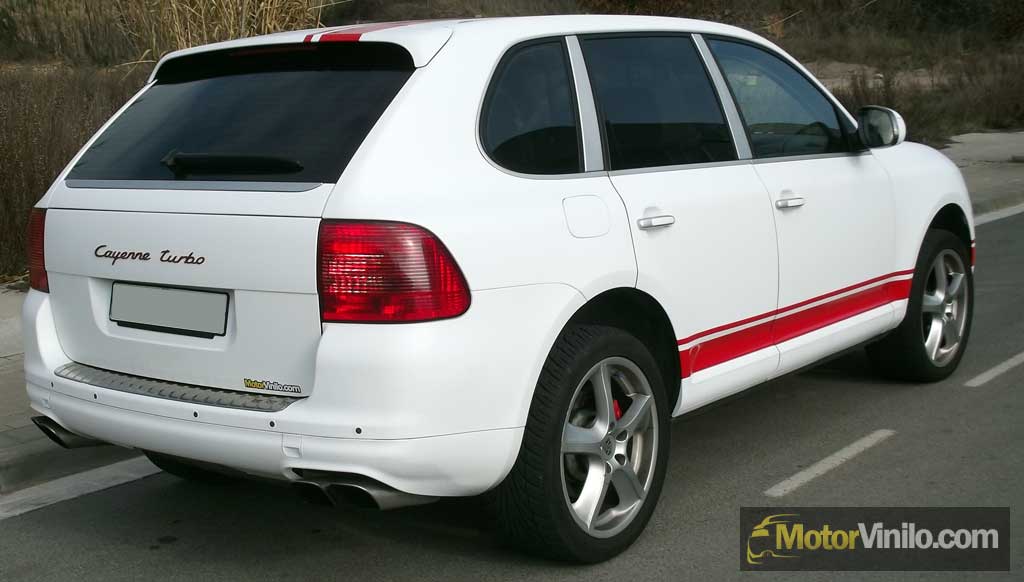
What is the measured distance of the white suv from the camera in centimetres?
345

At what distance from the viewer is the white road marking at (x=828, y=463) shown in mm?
4770

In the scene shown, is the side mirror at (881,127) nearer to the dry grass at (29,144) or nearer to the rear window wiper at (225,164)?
the rear window wiper at (225,164)

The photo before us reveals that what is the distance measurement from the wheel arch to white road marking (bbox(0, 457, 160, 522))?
2.27 m

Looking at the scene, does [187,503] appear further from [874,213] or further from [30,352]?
[874,213]

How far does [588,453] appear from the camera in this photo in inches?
157

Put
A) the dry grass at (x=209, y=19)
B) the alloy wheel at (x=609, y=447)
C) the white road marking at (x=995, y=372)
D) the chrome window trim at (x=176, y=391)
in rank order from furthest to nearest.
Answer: the dry grass at (x=209, y=19)
the white road marking at (x=995, y=372)
the alloy wheel at (x=609, y=447)
the chrome window trim at (x=176, y=391)

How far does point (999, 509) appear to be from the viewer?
14.5 feet

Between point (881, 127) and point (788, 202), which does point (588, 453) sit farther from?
point (881, 127)

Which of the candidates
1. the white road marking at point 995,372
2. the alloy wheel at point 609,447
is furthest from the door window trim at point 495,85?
the white road marking at point 995,372

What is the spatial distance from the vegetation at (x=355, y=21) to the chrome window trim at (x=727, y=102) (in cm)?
513

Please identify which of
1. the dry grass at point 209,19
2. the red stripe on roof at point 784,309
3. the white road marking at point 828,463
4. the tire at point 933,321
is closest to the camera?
the red stripe on roof at point 784,309

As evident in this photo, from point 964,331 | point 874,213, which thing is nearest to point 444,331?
point 874,213

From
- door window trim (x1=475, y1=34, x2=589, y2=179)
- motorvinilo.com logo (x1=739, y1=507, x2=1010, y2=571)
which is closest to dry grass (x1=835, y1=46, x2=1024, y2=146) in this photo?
motorvinilo.com logo (x1=739, y1=507, x2=1010, y2=571)

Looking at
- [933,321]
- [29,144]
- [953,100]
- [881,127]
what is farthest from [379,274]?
[953,100]
